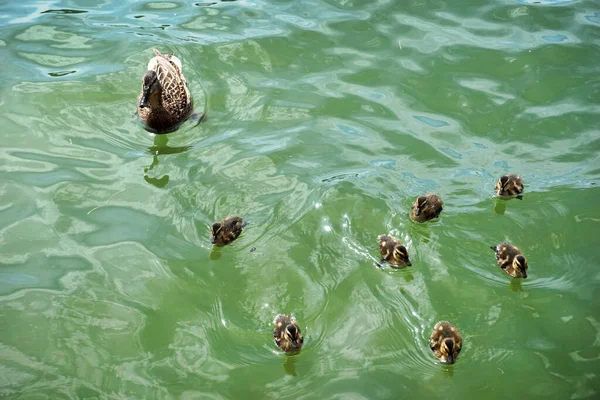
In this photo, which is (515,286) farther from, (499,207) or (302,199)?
(302,199)

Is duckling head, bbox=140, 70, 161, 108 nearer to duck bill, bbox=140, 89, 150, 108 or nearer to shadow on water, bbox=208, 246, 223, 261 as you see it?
duck bill, bbox=140, 89, 150, 108

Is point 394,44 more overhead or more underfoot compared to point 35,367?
more overhead

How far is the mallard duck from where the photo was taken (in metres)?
7.26

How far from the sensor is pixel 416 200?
19.3 feet

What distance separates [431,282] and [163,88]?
13.2 feet

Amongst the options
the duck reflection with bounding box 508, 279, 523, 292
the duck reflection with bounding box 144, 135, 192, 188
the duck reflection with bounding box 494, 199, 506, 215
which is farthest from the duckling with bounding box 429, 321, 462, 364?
the duck reflection with bounding box 144, 135, 192, 188

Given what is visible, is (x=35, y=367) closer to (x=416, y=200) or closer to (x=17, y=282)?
(x=17, y=282)

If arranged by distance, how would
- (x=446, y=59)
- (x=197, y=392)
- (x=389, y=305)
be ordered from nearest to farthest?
(x=197, y=392) → (x=389, y=305) → (x=446, y=59)

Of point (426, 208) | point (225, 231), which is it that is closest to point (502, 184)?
point (426, 208)

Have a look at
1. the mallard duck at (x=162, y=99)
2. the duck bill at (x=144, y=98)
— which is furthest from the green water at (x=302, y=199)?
the duck bill at (x=144, y=98)

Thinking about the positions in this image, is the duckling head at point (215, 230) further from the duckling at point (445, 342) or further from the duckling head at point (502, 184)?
the duckling head at point (502, 184)

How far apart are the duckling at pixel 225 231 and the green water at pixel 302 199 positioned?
129 millimetres

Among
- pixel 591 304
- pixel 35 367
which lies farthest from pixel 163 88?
pixel 591 304

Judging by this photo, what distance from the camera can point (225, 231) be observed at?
5477mm
